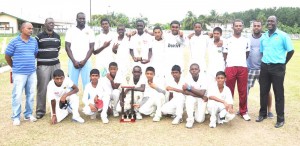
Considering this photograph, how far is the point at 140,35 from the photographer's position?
23.7 feet

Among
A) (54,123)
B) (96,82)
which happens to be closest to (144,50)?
(96,82)

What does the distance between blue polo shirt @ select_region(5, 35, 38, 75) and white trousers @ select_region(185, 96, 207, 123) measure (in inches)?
114

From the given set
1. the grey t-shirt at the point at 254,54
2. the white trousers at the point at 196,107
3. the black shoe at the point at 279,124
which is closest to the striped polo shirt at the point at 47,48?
the white trousers at the point at 196,107

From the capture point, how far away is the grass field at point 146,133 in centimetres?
496

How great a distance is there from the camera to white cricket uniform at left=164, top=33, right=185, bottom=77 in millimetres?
6812

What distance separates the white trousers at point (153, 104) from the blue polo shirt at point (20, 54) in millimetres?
2221

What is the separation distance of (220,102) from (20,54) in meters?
3.59

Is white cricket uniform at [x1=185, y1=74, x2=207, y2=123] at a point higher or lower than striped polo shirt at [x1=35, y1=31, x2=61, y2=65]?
lower

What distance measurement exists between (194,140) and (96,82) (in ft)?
7.42

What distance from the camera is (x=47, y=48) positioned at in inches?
238

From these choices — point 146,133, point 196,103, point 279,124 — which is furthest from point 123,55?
point 279,124

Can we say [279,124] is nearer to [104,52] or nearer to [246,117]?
[246,117]

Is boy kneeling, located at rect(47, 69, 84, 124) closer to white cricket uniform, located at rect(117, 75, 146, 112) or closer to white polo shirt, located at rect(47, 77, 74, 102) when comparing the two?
white polo shirt, located at rect(47, 77, 74, 102)

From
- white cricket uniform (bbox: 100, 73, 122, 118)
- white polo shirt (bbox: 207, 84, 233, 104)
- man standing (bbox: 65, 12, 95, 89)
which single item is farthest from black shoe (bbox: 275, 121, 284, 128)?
man standing (bbox: 65, 12, 95, 89)
